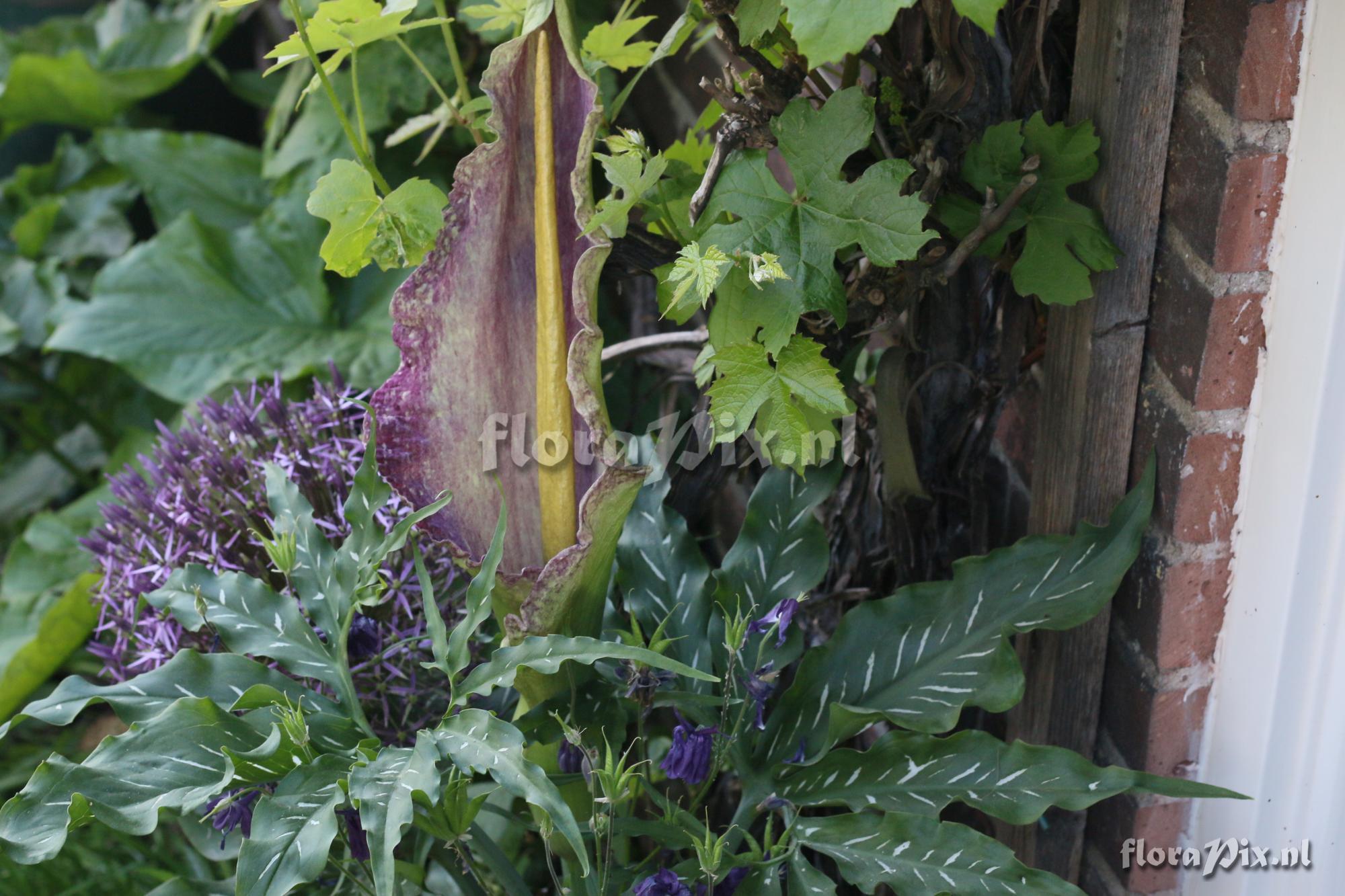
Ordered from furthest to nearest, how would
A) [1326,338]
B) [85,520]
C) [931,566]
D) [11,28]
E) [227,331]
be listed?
[11,28] → [85,520] → [227,331] → [931,566] → [1326,338]

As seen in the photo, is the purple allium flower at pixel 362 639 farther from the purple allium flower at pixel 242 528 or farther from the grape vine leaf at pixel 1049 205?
the grape vine leaf at pixel 1049 205

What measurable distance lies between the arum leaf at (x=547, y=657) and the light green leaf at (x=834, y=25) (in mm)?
340

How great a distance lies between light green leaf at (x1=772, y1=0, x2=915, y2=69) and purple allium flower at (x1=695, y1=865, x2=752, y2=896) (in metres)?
0.55

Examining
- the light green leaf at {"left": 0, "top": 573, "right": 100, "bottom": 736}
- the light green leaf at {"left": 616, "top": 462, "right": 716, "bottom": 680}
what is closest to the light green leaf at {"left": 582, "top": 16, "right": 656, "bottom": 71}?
the light green leaf at {"left": 616, "top": 462, "right": 716, "bottom": 680}

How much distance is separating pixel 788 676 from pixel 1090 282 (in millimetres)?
478

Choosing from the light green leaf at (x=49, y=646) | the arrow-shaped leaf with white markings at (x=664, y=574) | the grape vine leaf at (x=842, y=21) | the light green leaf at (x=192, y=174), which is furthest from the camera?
the light green leaf at (x=192, y=174)

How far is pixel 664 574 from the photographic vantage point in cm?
89

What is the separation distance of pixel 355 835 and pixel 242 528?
31cm

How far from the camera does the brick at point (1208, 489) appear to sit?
2.39 feet

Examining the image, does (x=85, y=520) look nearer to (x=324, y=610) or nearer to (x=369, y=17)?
(x=324, y=610)

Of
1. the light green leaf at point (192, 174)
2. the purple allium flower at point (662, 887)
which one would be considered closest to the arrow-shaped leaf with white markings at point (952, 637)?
the purple allium flower at point (662, 887)

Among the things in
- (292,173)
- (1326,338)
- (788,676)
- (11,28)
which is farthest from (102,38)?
(1326,338)

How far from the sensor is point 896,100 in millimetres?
750

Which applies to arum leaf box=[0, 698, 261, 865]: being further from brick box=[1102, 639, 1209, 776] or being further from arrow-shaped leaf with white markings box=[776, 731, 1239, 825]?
brick box=[1102, 639, 1209, 776]
